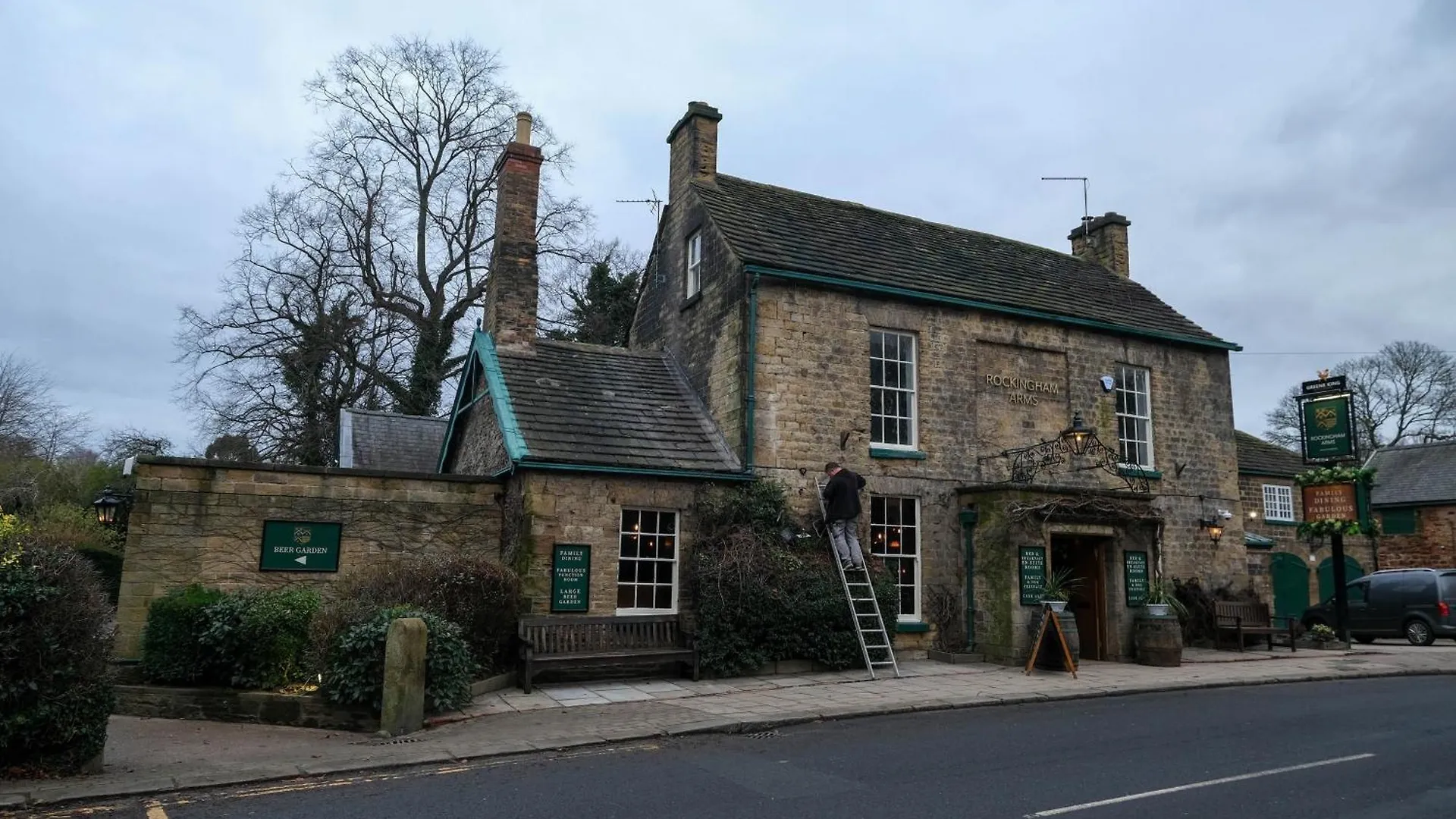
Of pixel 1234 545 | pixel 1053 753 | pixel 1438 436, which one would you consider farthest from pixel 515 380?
pixel 1438 436

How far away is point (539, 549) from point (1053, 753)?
7189 mm

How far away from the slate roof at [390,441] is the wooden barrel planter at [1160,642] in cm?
1501

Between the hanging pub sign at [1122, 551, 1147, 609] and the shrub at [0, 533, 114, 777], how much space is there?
1413cm

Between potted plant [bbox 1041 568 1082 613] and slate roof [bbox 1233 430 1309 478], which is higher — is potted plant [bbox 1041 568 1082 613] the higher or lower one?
the lower one

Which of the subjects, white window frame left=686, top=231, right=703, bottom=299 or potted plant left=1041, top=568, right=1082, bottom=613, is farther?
white window frame left=686, top=231, right=703, bottom=299

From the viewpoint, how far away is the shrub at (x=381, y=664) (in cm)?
934

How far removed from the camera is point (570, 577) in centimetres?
1300

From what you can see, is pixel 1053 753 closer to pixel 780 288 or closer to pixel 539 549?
pixel 539 549

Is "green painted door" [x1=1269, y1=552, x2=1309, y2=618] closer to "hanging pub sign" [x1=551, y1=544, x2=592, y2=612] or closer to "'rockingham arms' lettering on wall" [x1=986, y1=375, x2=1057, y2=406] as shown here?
"'rockingham arms' lettering on wall" [x1=986, y1=375, x2=1057, y2=406]

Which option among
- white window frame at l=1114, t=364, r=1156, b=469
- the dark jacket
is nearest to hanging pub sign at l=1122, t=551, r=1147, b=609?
white window frame at l=1114, t=364, r=1156, b=469

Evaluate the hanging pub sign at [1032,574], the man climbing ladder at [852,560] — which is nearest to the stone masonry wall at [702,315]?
the man climbing ladder at [852,560]

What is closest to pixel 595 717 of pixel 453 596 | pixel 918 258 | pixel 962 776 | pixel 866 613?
pixel 453 596

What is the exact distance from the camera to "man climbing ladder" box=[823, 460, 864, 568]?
13.7m

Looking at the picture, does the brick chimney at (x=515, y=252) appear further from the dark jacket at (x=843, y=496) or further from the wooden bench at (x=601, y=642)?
the dark jacket at (x=843, y=496)
